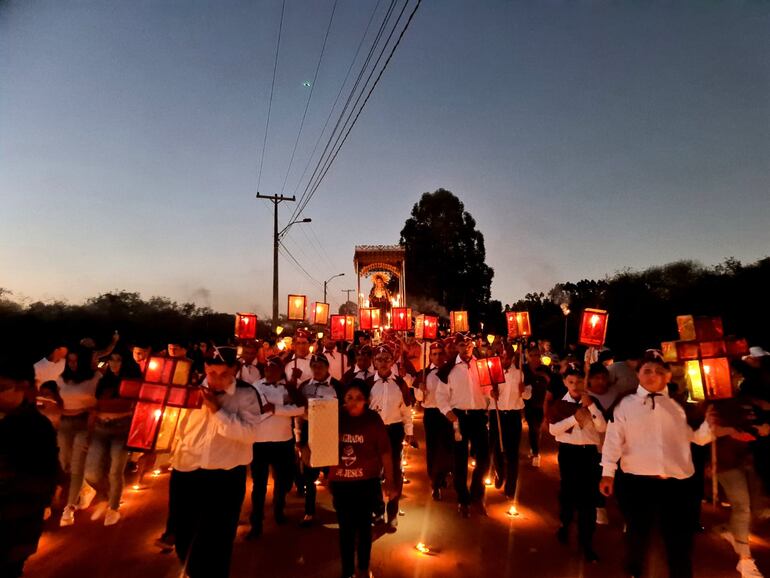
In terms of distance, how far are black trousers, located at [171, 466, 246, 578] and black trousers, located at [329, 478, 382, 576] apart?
34.5 inches

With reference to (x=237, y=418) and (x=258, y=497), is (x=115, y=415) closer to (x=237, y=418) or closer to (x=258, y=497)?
(x=258, y=497)

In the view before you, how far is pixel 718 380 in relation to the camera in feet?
15.0

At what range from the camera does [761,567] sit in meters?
5.11

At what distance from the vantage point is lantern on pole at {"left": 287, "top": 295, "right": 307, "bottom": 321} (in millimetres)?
13336

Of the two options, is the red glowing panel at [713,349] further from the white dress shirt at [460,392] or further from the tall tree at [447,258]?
the tall tree at [447,258]

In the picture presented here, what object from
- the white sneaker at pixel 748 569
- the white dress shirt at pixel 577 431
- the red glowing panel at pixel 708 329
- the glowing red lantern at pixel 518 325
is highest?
the glowing red lantern at pixel 518 325

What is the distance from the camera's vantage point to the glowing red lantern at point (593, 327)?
7047 millimetres

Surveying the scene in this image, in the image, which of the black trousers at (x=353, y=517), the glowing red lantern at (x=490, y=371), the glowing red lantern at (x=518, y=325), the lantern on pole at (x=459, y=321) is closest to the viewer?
the black trousers at (x=353, y=517)

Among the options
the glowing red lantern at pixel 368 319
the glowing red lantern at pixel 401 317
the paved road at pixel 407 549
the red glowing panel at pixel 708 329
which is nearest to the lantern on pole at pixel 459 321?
the glowing red lantern at pixel 401 317

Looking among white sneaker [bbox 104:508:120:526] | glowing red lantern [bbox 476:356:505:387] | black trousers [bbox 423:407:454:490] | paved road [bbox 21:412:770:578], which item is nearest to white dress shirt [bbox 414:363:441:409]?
black trousers [bbox 423:407:454:490]

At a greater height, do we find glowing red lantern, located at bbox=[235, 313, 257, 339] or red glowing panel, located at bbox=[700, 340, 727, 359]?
glowing red lantern, located at bbox=[235, 313, 257, 339]

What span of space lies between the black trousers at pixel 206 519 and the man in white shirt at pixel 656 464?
319cm

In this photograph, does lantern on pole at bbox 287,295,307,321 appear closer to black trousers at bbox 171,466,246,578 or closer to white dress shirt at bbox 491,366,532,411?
white dress shirt at bbox 491,366,532,411

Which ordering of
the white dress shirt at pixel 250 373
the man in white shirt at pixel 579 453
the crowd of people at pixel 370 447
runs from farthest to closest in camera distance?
1. the white dress shirt at pixel 250 373
2. the man in white shirt at pixel 579 453
3. the crowd of people at pixel 370 447
